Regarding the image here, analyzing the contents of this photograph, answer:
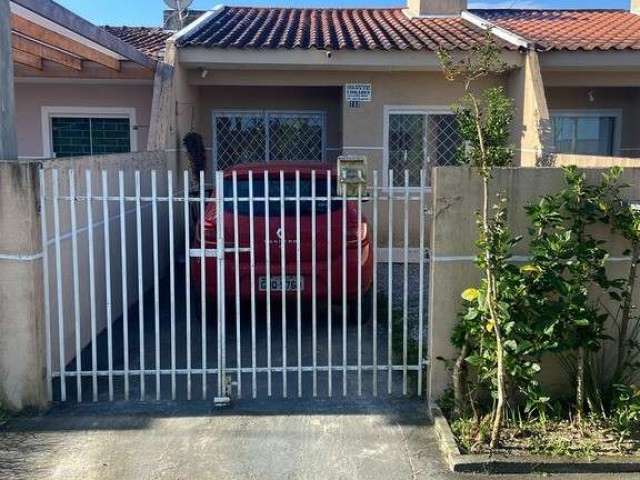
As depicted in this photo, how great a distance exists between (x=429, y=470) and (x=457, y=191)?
1885mm

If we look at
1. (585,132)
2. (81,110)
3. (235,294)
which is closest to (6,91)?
(235,294)

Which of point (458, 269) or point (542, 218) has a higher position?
point (542, 218)

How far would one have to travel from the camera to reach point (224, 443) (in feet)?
14.0

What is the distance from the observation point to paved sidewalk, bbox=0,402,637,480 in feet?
12.9

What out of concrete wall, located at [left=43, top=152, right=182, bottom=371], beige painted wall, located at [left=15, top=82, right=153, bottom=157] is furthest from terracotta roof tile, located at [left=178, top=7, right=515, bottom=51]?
concrete wall, located at [left=43, top=152, right=182, bottom=371]

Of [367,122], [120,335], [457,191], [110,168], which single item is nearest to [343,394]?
[457,191]

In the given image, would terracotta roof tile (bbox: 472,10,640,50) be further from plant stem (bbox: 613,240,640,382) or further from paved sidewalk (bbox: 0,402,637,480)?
paved sidewalk (bbox: 0,402,637,480)

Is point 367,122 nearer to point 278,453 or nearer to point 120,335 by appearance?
point 120,335

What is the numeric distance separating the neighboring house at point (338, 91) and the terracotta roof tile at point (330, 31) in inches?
1.4

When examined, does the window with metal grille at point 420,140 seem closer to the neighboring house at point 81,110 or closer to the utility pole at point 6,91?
the neighboring house at point 81,110

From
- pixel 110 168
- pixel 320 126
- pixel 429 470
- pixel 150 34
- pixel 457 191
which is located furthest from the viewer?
pixel 150 34

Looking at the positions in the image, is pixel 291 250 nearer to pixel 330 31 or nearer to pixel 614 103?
pixel 330 31

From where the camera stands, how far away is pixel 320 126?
11.2m

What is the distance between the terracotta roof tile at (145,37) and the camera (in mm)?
10680
